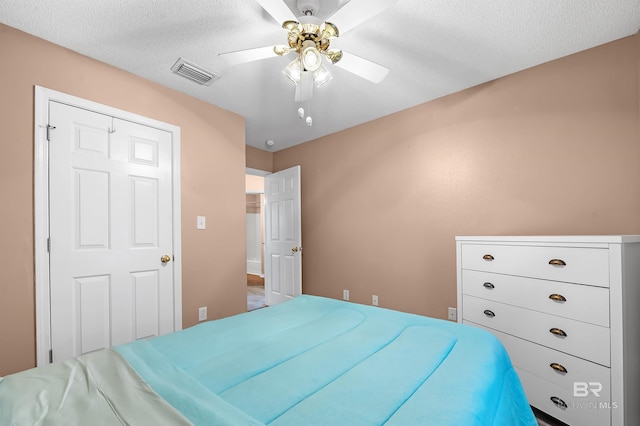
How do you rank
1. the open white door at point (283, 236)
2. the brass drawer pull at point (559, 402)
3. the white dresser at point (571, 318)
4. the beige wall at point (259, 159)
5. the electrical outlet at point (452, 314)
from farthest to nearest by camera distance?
the beige wall at point (259, 159)
the open white door at point (283, 236)
the electrical outlet at point (452, 314)
the brass drawer pull at point (559, 402)
the white dresser at point (571, 318)

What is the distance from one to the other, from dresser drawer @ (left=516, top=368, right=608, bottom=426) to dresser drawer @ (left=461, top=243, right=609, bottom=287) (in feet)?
2.05

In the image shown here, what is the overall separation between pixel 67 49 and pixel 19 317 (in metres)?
1.84

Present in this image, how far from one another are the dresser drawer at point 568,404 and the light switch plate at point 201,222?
2.79 metres

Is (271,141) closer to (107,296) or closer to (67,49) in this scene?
(67,49)

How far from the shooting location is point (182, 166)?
2625mm

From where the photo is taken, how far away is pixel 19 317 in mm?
1748

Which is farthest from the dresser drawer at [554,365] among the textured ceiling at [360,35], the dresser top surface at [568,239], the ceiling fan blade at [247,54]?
the ceiling fan blade at [247,54]

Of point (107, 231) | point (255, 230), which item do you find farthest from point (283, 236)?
point (255, 230)

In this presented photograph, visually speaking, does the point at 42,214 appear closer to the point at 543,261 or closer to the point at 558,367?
the point at 543,261

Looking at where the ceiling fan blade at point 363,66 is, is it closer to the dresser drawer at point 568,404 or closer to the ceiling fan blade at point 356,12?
the ceiling fan blade at point 356,12

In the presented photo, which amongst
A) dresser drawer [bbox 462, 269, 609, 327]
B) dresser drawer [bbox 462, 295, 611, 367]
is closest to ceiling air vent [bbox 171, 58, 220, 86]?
dresser drawer [bbox 462, 269, 609, 327]

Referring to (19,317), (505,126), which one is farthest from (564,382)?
(19,317)

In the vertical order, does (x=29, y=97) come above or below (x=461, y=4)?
below

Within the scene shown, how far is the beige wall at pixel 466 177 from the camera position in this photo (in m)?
1.96
